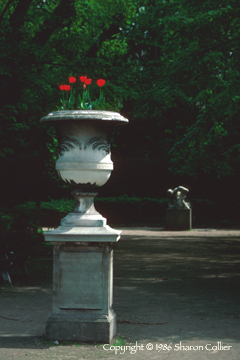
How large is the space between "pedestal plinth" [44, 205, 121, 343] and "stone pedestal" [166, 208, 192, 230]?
16.5m

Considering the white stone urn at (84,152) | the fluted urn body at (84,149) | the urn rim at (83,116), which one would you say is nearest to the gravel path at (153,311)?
the white stone urn at (84,152)

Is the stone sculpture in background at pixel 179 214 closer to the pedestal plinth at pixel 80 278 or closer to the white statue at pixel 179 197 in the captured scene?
the white statue at pixel 179 197

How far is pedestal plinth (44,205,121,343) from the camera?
17.1ft

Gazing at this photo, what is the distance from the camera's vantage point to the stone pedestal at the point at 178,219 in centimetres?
2170

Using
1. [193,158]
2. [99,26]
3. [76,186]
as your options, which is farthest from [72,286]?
[193,158]

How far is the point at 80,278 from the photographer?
5297mm

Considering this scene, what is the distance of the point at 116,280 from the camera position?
9242mm

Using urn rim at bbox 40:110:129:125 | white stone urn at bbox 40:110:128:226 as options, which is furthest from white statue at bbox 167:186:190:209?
urn rim at bbox 40:110:129:125

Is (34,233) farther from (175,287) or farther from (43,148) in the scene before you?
(43,148)

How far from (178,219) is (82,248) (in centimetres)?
1678

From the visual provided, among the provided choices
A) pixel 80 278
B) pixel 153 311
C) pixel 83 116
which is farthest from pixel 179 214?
pixel 83 116

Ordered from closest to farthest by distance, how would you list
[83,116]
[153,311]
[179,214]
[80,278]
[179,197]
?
[83,116] < [80,278] < [153,311] < [179,214] < [179,197]

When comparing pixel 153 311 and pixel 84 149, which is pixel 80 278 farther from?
pixel 153 311

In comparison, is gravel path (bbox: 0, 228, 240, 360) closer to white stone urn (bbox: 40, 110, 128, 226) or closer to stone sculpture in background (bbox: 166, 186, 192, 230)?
white stone urn (bbox: 40, 110, 128, 226)
